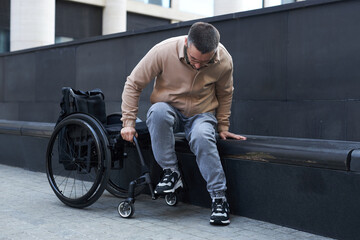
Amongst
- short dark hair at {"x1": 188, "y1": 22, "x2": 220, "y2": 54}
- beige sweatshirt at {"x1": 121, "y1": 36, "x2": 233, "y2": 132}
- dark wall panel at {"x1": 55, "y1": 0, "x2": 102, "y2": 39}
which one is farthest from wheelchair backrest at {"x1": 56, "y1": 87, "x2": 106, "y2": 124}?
dark wall panel at {"x1": 55, "y1": 0, "x2": 102, "y2": 39}

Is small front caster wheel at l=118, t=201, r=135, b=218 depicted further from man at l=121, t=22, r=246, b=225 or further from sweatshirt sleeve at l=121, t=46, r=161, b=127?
sweatshirt sleeve at l=121, t=46, r=161, b=127

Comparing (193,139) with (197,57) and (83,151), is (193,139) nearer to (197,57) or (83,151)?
(197,57)

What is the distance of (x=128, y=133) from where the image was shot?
3.83 metres

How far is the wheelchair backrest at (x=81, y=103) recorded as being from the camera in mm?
4203

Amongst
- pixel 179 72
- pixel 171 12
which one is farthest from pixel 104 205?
pixel 171 12

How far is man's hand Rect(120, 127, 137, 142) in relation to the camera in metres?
3.83

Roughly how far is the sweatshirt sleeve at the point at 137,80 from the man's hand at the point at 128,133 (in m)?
0.05

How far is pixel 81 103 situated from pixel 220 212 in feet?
4.94

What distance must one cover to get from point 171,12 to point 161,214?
72.5 feet

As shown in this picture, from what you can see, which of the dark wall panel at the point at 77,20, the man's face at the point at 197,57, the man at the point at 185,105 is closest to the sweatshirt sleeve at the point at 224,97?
the man at the point at 185,105

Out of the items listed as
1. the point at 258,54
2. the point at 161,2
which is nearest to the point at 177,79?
the point at 258,54

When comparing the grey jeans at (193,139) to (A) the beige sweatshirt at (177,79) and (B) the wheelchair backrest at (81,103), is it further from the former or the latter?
(B) the wheelchair backrest at (81,103)

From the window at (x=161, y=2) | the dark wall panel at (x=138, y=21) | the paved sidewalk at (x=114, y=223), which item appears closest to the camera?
the paved sidewalk at (x=114, y=223)

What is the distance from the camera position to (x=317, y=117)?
4.07m
